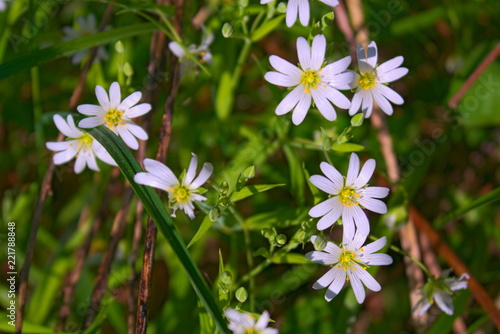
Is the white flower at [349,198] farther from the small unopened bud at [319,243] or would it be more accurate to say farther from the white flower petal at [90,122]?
the white flower petal at [90,122]

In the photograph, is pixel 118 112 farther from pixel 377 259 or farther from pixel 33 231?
pixel 377 259

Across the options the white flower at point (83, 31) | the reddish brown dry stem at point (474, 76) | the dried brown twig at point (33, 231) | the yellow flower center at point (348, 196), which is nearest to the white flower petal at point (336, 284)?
the yellow flower center at point (348, 196)

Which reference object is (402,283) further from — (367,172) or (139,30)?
(139,30)

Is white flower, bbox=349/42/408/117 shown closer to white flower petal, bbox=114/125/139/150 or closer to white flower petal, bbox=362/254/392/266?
white flower petal, bbox=362/254/392/266

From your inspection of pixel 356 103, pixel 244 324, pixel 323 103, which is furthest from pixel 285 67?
pixel 244 324

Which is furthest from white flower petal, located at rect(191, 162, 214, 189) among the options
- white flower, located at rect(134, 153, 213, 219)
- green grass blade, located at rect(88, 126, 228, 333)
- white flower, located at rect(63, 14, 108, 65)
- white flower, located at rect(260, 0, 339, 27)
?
white flower, located at rect(63, 14, 108, 65)

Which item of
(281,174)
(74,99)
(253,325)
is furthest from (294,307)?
(74,99)
